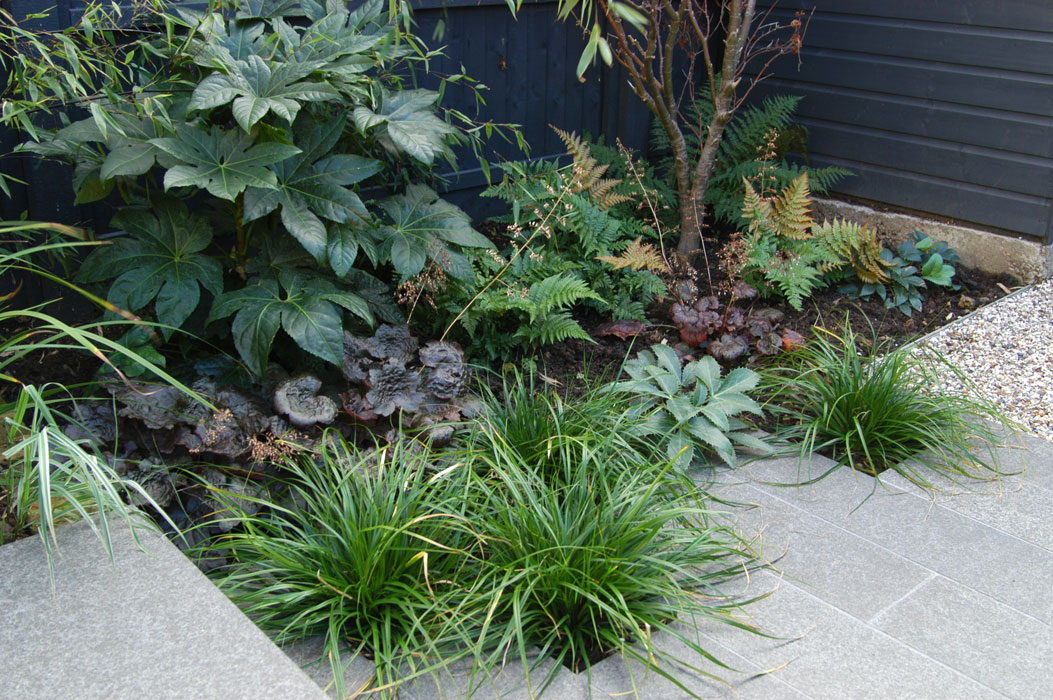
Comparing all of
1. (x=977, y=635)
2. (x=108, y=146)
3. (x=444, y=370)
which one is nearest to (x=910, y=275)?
(x=977, y=635)

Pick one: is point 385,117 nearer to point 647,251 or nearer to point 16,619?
point 647,251

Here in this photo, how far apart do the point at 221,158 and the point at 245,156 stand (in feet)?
0.28

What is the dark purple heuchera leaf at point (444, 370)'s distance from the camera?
2807mm

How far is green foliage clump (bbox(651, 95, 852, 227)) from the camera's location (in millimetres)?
4449

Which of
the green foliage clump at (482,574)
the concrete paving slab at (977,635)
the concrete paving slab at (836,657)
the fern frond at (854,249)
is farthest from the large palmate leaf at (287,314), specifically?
the fern frond at (854,249)

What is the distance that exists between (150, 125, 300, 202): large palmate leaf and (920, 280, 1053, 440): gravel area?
275 cm

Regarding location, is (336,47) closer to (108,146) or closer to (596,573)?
(108,146)

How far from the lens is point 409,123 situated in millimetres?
2879

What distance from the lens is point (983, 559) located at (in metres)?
2.49

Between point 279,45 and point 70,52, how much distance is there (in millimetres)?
710

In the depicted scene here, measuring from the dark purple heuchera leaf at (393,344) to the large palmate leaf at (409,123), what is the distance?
0.56 m

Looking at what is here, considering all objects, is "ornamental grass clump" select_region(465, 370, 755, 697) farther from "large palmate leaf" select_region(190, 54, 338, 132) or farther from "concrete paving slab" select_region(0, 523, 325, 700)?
"large palmate leaf" select_region(190, 54, 338, 132)

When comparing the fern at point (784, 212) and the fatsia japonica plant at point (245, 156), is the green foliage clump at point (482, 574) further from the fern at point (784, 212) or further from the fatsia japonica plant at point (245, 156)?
the fern at point (784, 212)

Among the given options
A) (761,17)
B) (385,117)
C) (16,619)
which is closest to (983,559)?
(385,117)
